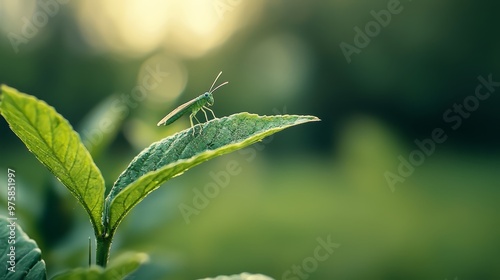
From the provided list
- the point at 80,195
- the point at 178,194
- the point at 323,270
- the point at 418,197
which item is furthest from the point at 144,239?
the point at 418,197

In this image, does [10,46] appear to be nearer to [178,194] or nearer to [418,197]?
[418,197]

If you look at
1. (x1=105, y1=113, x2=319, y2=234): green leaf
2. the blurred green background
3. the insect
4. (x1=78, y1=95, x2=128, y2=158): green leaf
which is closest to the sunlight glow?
the blurred green background

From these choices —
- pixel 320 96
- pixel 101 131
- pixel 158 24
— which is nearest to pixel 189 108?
pixel 101 131

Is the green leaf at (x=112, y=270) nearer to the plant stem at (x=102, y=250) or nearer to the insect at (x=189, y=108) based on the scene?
the plant stem at (x=102, y=250)

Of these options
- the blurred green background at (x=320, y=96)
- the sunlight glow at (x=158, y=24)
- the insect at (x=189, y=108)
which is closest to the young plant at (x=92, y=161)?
the insect at (x=189, y=108)

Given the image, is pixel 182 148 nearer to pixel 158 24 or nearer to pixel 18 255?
pixel 18 255

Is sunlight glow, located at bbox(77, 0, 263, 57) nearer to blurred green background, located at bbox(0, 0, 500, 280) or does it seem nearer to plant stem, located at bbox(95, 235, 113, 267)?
blurred green background, located at bbox(0, 0, 500, 280)
